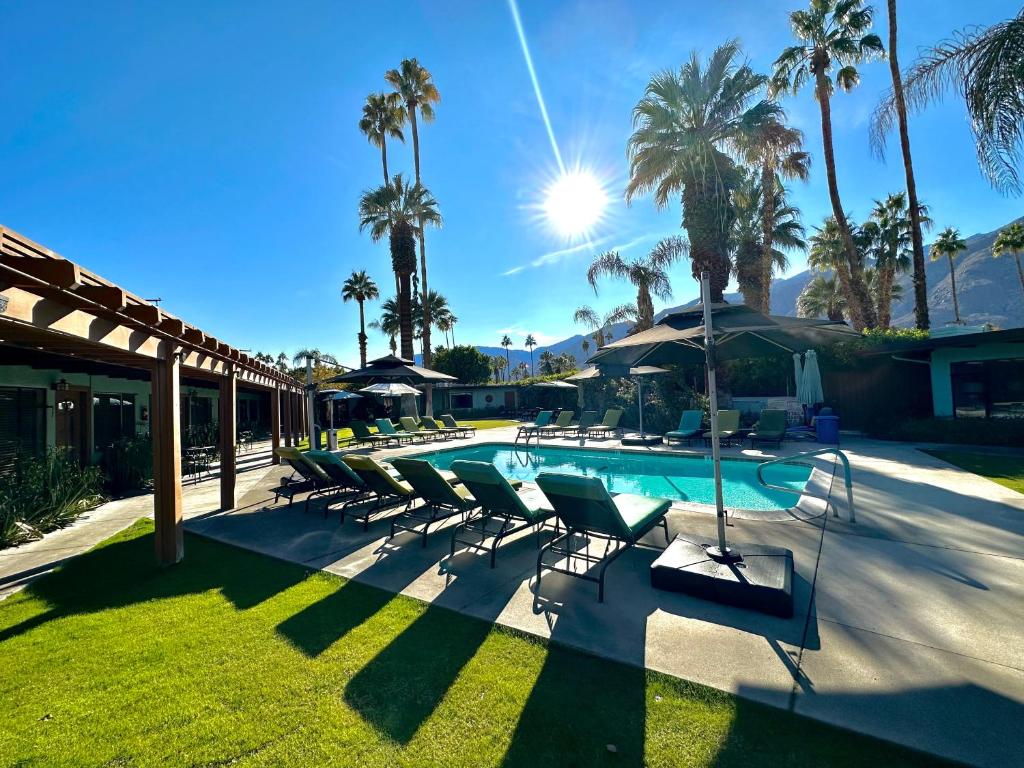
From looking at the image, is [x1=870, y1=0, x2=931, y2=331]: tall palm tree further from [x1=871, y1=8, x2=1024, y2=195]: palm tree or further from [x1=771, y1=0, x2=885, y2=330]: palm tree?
[x1=871, y1=8, x2=1024, y2=195]: palm tree

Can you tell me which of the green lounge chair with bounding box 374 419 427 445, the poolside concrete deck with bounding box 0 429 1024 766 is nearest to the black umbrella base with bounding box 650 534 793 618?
the poolside concrete deck with bounding box 0 429 1024 766

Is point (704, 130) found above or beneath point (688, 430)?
above

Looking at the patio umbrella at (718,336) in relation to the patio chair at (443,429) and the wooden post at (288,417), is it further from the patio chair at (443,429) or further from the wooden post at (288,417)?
the wooden post at (288,417)

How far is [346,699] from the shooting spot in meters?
2.47

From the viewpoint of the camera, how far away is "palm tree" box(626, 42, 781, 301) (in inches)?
587

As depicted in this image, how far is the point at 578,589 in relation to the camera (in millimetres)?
3816

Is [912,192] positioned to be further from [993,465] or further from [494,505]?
[494,505]

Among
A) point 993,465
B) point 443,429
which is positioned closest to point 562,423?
point 443,429

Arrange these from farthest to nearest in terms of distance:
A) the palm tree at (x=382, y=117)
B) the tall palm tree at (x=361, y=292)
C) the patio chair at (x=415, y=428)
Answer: the tall palm tree at (x=361, y=292) < the palm tree at (x=382, y=117) < the patio chair at (x=415, y=428)

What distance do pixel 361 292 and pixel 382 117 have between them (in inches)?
561

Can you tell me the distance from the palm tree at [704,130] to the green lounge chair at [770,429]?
582cm

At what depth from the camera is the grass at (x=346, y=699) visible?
2068 millimetres

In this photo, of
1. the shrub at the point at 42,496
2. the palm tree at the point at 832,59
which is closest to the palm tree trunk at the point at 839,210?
the palm tree at the point at 832,59

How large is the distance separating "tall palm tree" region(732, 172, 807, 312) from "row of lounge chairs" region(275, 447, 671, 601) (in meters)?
17.7
